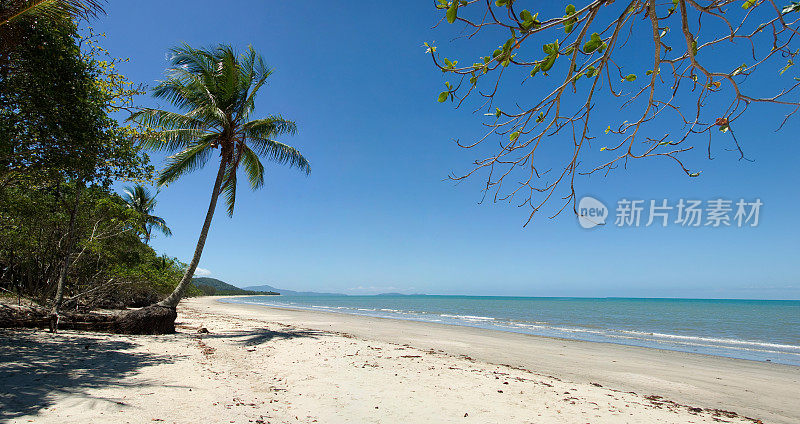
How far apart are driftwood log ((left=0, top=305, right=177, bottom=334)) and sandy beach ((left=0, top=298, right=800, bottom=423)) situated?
23.0 inches

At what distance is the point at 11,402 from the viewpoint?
4.08 metres

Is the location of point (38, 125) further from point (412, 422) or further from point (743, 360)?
point (743, 360)

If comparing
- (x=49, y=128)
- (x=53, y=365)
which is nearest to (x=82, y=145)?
(x=49, y=128)

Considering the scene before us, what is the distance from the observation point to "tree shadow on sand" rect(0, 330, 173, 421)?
4.29 m

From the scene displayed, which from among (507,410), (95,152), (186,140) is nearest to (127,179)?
(95,152)

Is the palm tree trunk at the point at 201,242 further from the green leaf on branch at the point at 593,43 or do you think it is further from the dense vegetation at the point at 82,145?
the green leaf on branch at the point at 593,43

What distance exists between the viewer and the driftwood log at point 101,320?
926 centimetres

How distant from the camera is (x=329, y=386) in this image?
5.84 m

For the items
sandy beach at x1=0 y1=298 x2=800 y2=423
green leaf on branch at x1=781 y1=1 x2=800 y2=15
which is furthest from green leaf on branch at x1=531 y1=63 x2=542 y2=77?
sandy beach at x1=0 y1=298 x2=800 y2=423

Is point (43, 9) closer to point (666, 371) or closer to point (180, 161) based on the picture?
point (180, 161)

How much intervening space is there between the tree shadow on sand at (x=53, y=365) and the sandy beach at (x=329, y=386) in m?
0.02

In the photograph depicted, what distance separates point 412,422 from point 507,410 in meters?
1.40

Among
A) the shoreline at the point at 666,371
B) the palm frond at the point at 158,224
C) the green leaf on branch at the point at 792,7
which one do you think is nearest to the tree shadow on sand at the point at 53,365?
the green leaf on branch at the point at 792,7

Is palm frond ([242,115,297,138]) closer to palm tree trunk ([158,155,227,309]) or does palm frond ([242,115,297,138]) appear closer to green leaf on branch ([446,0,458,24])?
palm tree trunk ([158,155,227,309])
